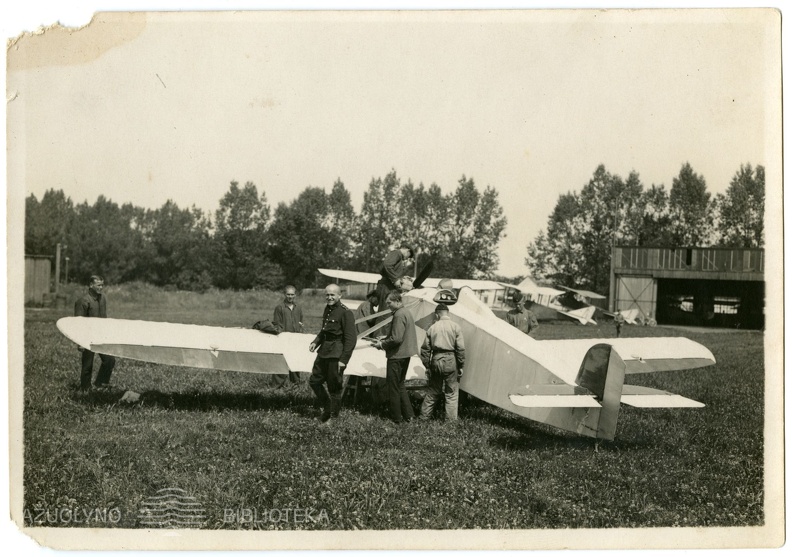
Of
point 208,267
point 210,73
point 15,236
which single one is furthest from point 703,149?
point 208,267

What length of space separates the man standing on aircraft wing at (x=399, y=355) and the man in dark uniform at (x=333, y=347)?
0.45 meters

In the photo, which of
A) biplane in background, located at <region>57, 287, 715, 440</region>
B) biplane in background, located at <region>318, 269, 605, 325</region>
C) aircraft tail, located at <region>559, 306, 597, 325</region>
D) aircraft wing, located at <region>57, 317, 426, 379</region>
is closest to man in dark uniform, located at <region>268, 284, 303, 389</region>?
biplane in background, located at <region>57, 287, 715, 440</region>

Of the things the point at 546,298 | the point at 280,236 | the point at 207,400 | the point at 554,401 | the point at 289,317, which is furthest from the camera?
the point at 280,236

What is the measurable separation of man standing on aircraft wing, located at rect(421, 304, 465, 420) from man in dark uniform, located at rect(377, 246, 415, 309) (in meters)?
1.36

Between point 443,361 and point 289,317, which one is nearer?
point 443,361

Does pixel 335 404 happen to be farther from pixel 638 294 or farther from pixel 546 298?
pixel 546 298

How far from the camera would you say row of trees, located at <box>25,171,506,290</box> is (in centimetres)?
1877

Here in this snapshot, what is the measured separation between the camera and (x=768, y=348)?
618 centimetres

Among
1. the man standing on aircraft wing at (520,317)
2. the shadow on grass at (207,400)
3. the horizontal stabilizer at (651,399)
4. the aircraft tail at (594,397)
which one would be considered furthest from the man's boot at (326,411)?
the man standing on aircraft wing at (520,317)

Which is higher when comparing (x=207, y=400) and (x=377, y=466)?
(x=207, y=400)

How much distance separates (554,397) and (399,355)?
213cm

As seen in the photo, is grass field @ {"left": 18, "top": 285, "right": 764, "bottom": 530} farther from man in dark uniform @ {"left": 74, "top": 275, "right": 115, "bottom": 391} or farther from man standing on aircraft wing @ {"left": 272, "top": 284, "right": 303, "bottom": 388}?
man standing on aircraft wing @ {"left": 272, "top": 284, "right": 303, "bottom": 388}

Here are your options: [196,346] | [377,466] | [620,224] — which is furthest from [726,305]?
[196,346]

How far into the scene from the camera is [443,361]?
672 cm
